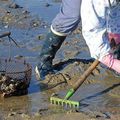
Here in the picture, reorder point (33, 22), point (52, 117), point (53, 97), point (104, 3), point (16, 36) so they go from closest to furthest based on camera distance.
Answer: point (104, 3) < point (52, 117) < point (53, 97) < point (16, 36) < point (33, 22)

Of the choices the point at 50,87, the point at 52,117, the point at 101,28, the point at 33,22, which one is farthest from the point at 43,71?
the point at 33,22

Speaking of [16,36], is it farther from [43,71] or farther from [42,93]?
[42,93]

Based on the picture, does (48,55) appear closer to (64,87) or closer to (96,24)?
(64,87)

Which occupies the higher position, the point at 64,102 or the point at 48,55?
the point at 48,55

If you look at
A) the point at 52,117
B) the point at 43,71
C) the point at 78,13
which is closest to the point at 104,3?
the point at 78,13

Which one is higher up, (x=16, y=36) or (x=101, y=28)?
(x=101, y=28)

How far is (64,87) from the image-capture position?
634 centimetres

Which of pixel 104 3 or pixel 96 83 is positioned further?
pixel 96 83

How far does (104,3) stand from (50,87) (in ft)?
5.19

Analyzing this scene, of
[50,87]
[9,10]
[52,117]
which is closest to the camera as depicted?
[52,117]

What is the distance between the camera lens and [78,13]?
5.97m

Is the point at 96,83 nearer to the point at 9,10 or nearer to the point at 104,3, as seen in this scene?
the point at 104,3

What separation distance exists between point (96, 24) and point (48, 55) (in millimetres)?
1630

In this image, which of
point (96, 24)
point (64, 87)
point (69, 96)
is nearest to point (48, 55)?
point (64, 87)
